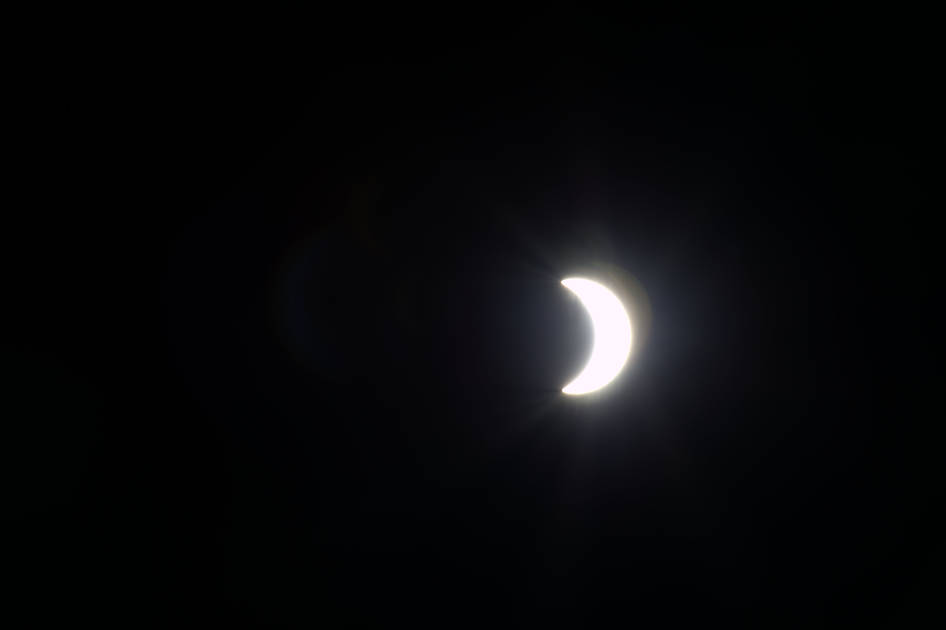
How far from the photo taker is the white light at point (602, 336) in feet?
8.96

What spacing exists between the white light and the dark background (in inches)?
2.8

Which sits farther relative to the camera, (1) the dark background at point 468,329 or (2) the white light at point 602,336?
(2) the white light at point 602,336

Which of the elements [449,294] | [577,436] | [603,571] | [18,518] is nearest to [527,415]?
[577,436]

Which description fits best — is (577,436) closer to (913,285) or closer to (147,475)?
(913,285)

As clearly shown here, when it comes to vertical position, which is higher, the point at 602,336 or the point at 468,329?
the point at 468,329

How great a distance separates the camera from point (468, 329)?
2.83 meters

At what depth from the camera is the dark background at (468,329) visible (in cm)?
228

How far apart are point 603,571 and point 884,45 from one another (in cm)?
270

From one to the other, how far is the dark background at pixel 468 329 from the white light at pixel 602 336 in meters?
0.07

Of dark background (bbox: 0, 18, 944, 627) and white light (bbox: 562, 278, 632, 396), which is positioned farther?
white light (bbox: 562, 278, 632, 396)

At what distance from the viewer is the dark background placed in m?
2.28

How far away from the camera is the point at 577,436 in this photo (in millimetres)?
2896

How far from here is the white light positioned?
2730 millimetres

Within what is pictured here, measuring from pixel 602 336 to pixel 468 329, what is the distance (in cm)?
63
